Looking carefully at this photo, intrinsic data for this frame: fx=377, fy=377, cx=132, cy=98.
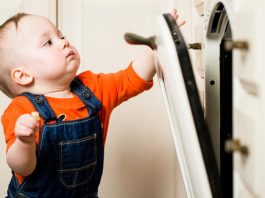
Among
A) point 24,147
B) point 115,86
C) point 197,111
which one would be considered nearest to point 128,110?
point 115,86

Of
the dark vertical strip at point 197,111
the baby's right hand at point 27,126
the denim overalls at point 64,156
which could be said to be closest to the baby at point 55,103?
the denim overalls at point 64,156

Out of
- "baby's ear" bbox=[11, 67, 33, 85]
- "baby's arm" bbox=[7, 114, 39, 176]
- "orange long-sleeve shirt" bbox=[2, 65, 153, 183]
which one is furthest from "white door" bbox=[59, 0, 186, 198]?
"baby's arm" bbox=[7, 114, 39, 176]

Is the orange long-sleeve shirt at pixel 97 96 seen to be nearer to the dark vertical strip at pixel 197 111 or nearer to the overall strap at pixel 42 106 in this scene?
the overall strap at pixel 42 106

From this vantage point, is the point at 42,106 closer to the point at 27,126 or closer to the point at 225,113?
the point at 27,126

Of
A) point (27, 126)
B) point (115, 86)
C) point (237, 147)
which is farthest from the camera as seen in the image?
point (115, 86)

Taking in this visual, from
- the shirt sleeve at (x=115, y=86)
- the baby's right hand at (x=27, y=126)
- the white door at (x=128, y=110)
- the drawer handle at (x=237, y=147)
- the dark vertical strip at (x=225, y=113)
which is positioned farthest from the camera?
the white door at (x=128, y=110)

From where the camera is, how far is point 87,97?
980mm

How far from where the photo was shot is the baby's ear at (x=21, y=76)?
96 centimetres

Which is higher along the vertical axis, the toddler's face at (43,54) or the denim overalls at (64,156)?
the toddler's face at (43,54)

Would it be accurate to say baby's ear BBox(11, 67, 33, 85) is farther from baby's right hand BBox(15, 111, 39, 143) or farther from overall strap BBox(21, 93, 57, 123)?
baby's right hand BBox(15, 111, 39, 143)

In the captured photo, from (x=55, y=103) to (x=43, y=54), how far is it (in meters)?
0.13

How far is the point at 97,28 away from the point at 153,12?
217 millimetres

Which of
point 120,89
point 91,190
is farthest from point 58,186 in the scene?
point 120,89

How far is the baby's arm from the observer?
753mm
